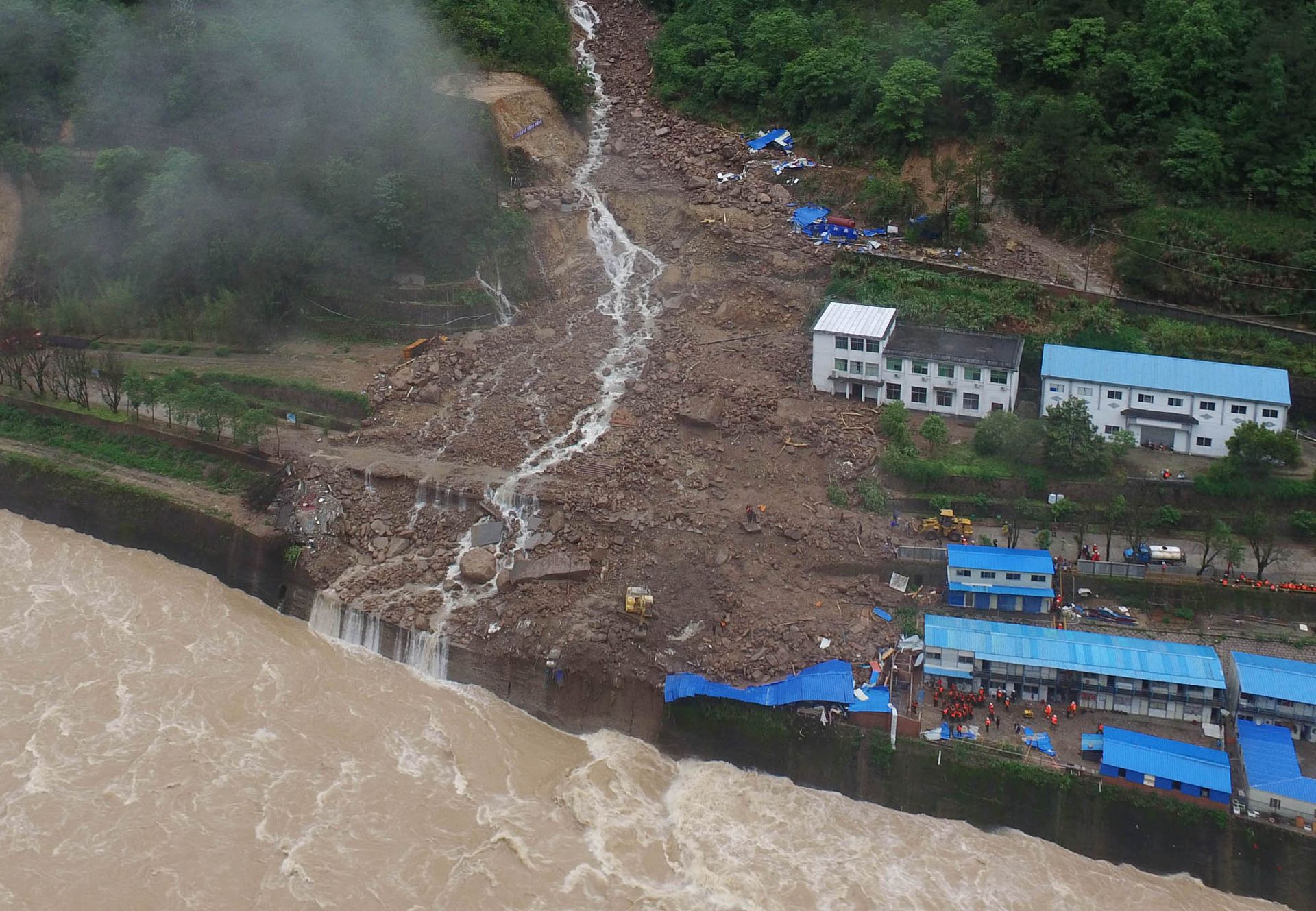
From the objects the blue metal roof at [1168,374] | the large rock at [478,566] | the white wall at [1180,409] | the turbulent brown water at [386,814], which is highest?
the blue metal roof at [1168,374]

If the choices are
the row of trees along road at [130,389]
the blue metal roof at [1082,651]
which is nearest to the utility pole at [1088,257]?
the blue metal roof at [1082,651]

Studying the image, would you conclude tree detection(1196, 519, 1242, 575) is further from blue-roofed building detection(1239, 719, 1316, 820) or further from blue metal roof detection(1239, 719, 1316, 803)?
blue-roofed building detection(1239, 719, 1316, 820)

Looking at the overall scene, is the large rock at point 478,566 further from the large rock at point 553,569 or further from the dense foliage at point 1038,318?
the dense foliage at point 1038,318

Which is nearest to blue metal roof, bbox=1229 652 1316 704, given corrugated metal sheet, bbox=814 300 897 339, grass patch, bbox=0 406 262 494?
corrugated metal sheet, bbox=814 300 897 339

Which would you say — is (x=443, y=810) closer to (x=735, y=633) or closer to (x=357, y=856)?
(x=357, y=856)

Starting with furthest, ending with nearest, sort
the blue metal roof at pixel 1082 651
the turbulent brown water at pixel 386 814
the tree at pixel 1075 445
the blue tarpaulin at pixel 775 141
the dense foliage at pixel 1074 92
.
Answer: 1. the blue tarpaulin at pixel 775 141
2. the dense foliage at pixel 1074 92
3. the tree at pixel 1075 445
4. the blue metal roof at pixel 1082 651
5. the turbulent brown water at pixel 386 814

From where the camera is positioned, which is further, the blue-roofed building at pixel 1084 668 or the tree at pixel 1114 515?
the tree at pixel 1114 515
